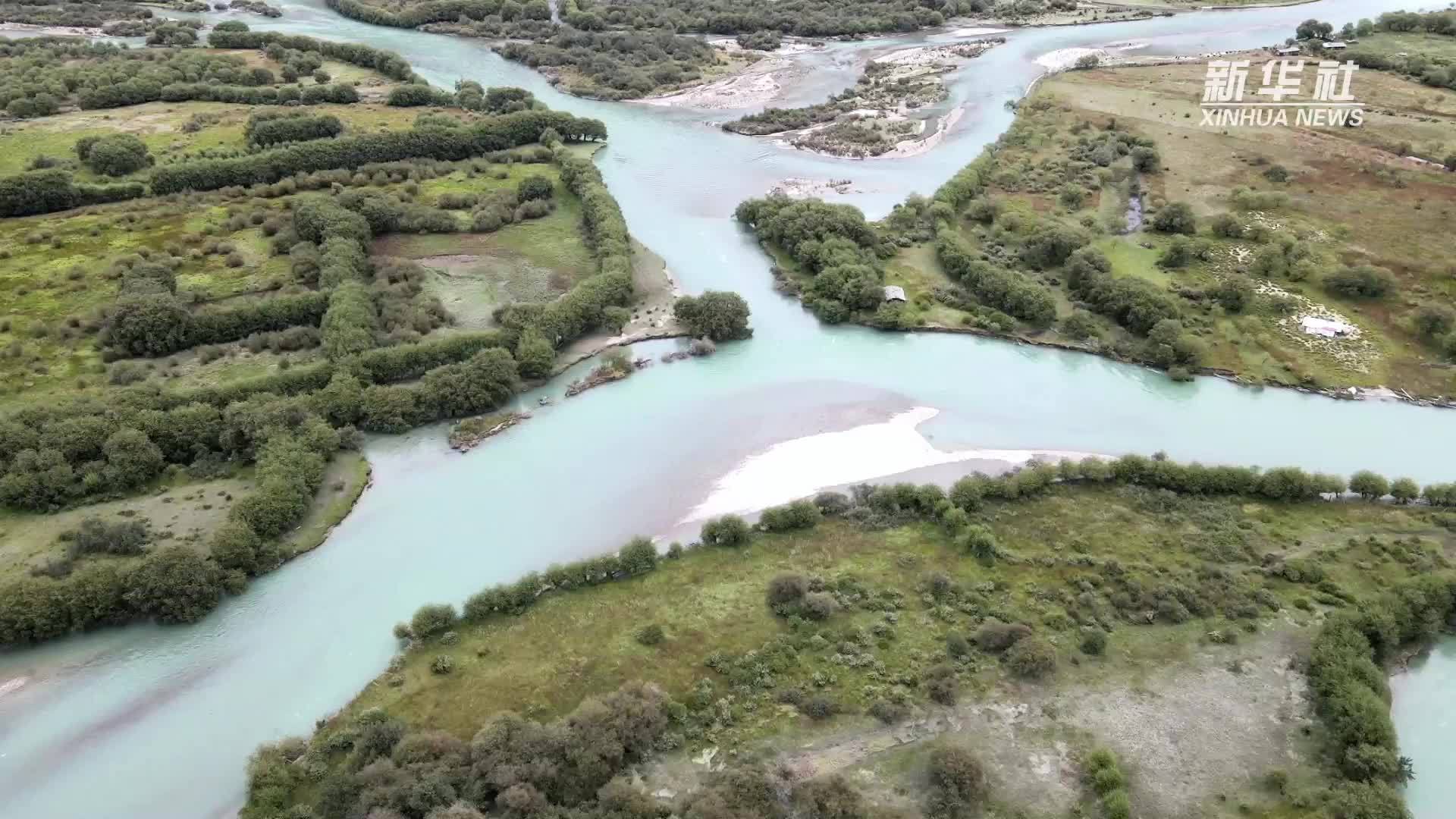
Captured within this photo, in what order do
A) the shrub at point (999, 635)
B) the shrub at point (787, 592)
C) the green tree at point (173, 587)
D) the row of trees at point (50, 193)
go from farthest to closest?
the row of trees at point (50, 193)
the shrub at point (787, 592)
the green tree at point (173, 587)
the shrub at point (999, 635)

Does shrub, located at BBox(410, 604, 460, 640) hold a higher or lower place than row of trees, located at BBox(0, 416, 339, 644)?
lower

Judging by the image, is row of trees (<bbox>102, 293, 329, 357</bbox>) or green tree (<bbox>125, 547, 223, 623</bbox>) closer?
green tree (<bbox>125, 547, 223, 623</bbox>)

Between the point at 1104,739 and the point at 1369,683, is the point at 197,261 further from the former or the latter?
the point at 1369,683

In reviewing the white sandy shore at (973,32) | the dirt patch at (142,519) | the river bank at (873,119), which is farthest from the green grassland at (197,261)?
the white sandy shore at (973,32)

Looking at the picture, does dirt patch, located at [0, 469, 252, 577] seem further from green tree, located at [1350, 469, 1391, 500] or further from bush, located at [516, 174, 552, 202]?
green tree, located at [1350, 469, 1391, 500]

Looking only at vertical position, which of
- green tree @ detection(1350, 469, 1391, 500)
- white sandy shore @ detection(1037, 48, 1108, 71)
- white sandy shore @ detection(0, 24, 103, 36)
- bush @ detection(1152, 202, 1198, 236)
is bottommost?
green tree @ detection(1350, 469, 1391, 500)

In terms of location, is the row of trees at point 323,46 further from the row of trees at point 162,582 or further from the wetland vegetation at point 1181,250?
the row of trees at point 162,582

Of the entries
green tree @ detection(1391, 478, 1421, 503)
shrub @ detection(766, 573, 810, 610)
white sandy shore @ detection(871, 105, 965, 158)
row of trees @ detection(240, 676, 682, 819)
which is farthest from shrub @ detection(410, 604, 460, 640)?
white sandy shore @ detection(871, 105, 965, 158)

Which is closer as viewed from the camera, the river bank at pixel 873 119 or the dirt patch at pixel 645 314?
the dirt patch at pixel 645 314

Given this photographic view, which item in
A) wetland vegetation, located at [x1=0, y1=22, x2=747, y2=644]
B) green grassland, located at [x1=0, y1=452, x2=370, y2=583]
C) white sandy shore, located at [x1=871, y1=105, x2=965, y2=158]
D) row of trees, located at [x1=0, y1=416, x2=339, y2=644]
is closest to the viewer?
row of trees, located at [x1=0, y1=416, x2=339, y2=644]
